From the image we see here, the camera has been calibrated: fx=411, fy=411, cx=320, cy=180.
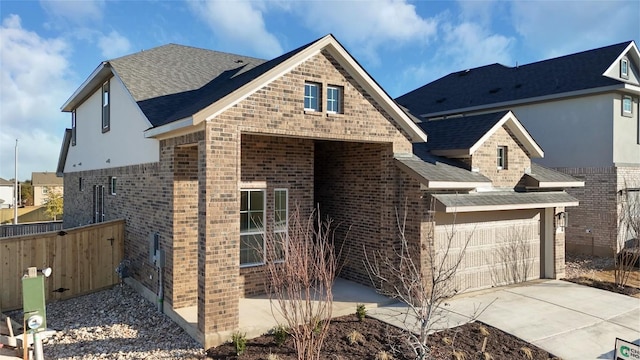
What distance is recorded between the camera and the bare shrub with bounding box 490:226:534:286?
38.7 ft

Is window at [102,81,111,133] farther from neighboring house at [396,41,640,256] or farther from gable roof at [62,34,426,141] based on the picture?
neighboring house at [396,41,640,256]

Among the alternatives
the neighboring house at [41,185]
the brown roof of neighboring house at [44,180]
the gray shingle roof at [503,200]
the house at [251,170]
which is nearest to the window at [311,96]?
the house at [251,170]

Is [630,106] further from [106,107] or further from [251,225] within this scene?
[106,107]

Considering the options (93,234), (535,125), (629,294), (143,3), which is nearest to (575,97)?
(535,125)

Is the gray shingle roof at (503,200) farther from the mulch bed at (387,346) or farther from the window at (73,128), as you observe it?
the window at (73,128)

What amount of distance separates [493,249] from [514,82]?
12.0 meters

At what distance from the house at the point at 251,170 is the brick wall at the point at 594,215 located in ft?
16.1

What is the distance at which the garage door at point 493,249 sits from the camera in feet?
35.6

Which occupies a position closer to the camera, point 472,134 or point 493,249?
point 493,249

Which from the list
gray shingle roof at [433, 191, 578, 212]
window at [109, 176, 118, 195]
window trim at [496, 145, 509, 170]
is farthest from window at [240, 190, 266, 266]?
window trim at [496, 145, 509, 170]

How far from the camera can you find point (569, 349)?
7594 millimetres

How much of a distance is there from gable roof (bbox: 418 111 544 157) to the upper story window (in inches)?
161

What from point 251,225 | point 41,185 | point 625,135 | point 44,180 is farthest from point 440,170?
point 44,180

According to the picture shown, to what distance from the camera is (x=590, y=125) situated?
16719mm
